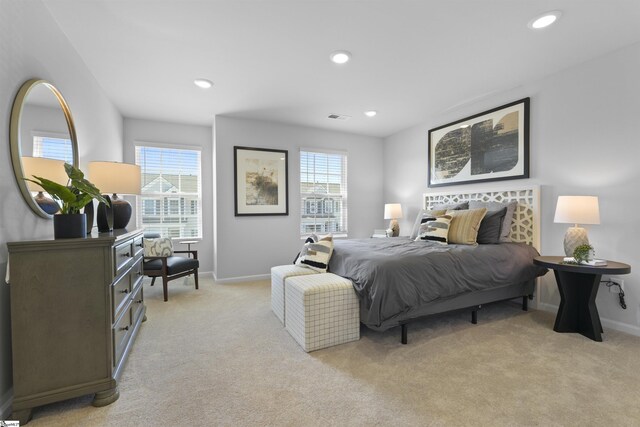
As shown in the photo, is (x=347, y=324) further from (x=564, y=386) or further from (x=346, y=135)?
(x=346, y=135)

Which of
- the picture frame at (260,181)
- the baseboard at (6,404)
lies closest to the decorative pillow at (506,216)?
the picture frame at (260,181)

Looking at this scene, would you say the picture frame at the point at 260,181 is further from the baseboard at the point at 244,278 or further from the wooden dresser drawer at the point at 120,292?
the wooden dresser drawer at the point at 120,292

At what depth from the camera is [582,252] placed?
245 centimetres

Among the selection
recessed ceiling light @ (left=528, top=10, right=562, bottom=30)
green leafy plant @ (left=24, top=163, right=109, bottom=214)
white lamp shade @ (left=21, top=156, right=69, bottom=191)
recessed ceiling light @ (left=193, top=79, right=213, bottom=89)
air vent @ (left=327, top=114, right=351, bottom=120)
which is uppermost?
air vent @ (left=327, top=114, right=351, bottom=120)

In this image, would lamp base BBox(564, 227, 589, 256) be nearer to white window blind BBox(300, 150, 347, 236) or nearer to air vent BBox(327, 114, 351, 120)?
air vent BBox(327, 114, 351, 120)

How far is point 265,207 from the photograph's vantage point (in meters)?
4.68

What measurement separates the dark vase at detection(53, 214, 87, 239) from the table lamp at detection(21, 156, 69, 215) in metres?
0.35

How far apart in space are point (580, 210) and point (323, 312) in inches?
98.6

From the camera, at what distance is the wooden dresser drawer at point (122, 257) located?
5.90ft

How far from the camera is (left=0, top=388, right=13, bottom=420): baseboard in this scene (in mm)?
1506

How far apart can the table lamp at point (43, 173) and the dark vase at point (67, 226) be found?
35 centimetres

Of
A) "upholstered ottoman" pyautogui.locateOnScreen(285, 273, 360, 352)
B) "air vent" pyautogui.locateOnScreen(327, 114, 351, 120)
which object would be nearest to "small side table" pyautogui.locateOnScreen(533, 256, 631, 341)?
"upholstered ottoman" pyautogui.locateOnScreen(285, 273, 360, 352)

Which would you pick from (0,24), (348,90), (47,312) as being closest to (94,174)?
(0,24)

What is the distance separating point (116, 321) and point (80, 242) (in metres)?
0.55
